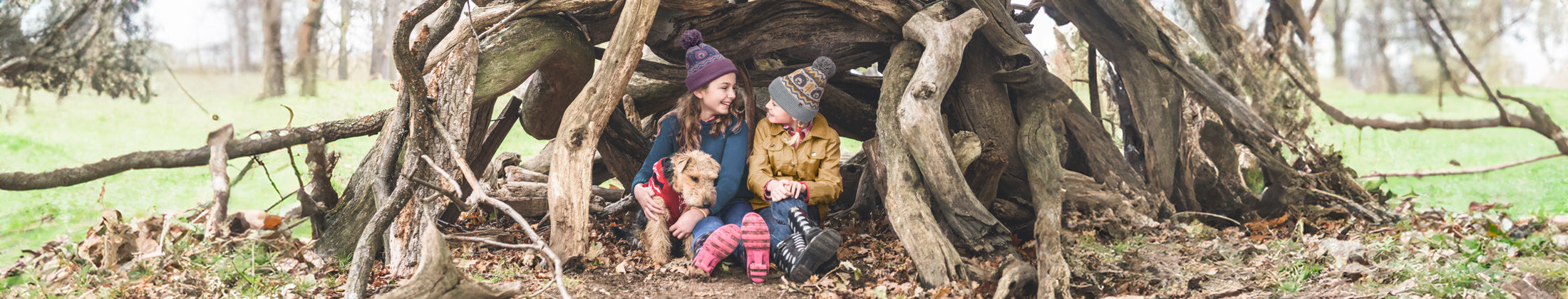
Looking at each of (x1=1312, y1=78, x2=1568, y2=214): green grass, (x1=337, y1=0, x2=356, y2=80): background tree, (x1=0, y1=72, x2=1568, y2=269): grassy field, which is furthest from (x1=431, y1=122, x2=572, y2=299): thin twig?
(x1=337, y1=0, x2=356, y2=80): background tree

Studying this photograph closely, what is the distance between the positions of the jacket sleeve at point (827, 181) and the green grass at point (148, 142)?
10.1ft

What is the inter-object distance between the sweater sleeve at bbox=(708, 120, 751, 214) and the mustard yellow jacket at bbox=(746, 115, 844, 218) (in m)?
0.06

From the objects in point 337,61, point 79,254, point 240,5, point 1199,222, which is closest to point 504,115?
point 79,254

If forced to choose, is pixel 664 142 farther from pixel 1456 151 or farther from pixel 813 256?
pixel 1456 151

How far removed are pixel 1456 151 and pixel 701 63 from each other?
26.0 ft

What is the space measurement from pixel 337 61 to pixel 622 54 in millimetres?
11666

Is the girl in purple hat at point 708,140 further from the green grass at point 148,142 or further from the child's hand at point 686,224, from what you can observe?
the green grass at point 148,142

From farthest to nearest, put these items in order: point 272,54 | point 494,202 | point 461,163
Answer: point 272,54, point 461,163, point 494,202

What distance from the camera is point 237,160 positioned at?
29.2 feet

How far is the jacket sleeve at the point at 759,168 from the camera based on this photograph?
390 cm

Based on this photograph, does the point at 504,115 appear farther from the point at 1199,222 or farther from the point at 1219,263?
the point at 1199,222

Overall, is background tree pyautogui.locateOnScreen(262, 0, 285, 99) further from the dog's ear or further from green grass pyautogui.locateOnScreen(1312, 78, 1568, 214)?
green grass pyautogui.locateOnScreen(1312, 78, 1568, 214)

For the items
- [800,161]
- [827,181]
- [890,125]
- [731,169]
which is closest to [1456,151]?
[890,125]

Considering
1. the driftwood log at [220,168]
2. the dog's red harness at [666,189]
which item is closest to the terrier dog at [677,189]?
the dog's red harness at [666,189]
